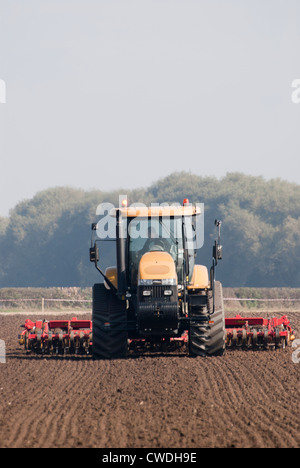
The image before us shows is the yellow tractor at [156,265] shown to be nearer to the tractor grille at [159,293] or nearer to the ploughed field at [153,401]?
the tractor grille at [159,293]

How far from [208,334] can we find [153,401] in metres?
4.33

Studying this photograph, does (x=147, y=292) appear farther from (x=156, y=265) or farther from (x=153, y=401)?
(x=153, y=401)

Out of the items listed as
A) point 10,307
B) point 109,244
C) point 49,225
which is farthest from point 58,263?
point 10,307

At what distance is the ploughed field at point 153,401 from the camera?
835 centimetres

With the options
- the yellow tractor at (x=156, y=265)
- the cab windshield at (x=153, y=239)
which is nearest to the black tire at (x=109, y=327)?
the yellow tractor at (x=156, y=265)

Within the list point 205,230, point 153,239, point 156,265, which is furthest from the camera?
point 205,230

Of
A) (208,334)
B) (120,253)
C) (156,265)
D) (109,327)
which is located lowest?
(208,334)

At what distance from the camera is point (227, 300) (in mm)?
37781

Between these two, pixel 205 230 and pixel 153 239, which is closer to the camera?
pixel 153 239

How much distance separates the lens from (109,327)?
1503 cm

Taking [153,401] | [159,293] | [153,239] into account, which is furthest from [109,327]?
[153,401]

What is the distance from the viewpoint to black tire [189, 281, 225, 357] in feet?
48.6
